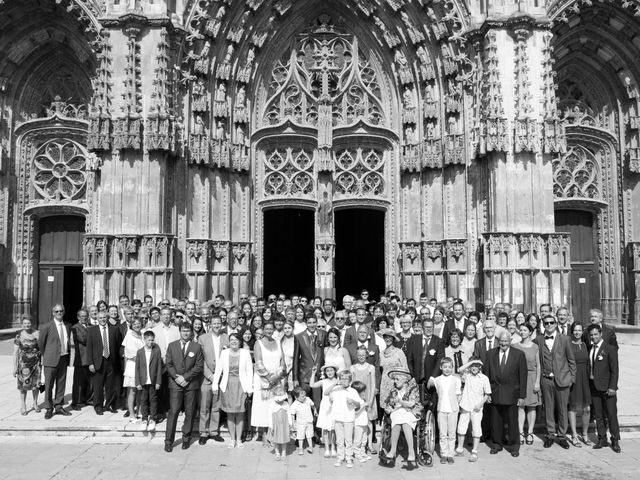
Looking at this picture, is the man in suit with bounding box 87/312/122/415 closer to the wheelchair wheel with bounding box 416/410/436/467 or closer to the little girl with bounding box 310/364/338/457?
the little girl with bounding box 310/364/338/457

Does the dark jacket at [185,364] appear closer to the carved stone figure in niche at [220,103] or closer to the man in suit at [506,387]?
the man in suit at [506,387]

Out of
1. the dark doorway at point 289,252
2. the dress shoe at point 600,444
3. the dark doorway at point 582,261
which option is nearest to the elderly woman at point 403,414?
the dress shoe at point 600,444

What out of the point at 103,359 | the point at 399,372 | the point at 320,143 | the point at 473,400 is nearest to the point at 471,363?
the point at 473,400

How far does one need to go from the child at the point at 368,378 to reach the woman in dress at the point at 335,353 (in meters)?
0.24

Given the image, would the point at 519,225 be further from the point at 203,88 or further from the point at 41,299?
the point at 41,299

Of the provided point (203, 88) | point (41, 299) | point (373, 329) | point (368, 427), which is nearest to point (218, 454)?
point (368, 427)

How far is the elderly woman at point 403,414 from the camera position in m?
6.90

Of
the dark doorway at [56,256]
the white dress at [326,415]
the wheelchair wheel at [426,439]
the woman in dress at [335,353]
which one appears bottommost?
the wheelchair wheel at [426,439]

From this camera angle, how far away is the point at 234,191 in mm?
16766

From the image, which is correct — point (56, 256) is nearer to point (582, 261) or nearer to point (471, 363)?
point (471, 363)

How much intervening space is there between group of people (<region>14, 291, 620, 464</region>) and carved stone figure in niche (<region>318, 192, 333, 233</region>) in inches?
335

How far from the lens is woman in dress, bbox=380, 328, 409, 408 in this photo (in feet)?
24.4

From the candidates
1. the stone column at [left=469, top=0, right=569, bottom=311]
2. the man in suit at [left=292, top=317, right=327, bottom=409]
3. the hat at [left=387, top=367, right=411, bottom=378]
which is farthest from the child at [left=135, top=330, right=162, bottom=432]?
the stone column at [left=469, top=0, right=569, bottom=311]

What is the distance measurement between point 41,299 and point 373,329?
13.0 m
